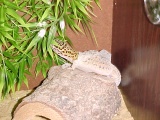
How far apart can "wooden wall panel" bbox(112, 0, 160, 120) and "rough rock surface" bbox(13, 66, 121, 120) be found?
15 centimetres

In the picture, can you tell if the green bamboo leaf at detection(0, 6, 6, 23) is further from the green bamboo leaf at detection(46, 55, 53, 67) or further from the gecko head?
the green bamboo leaf at detection(46, 55, 53, 67)

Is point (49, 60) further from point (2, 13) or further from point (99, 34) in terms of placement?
point (2, 13)

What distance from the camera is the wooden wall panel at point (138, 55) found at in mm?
1502

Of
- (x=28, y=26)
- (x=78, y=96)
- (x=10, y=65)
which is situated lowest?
(x=78, y=96)

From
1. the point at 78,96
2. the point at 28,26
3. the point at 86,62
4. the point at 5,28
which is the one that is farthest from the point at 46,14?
the point at 78,96

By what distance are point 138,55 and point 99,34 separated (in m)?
0.55

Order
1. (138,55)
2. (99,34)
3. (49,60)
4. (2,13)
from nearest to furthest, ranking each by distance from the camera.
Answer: (2,13), (138,55), (49,60), (99,34)

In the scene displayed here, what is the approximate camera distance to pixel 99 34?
218 cm

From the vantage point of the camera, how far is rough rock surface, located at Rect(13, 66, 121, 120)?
149 centimetres

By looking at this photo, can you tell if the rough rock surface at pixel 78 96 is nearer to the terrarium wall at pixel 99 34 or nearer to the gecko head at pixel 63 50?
the gecko head at pixel 63 50

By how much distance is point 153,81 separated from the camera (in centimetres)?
152

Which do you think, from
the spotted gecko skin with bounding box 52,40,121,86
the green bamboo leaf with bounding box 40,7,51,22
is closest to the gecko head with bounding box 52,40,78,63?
the spotted gecko skin with bounding box 52,40,121,86

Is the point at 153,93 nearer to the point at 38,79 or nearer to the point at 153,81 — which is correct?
the point at 153,81

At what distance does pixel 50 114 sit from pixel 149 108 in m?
0.56
